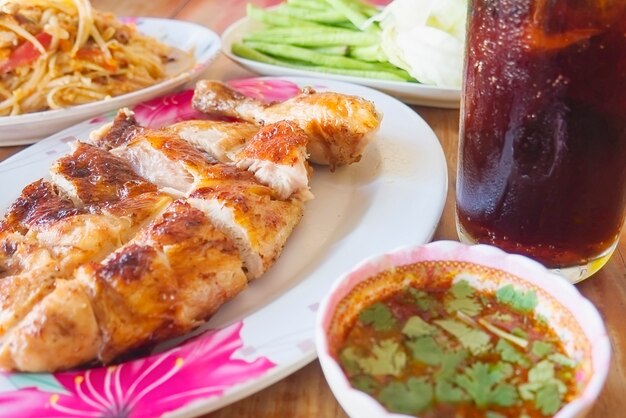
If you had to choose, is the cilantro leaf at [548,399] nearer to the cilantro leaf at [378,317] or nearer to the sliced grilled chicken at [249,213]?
the cilantro leaf at [378,317]

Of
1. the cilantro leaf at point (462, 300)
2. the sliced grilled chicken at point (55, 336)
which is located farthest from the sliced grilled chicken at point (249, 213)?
the cilantro leaf at point (462, 300)

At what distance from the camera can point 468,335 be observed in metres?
1.02

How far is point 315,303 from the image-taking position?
1296 millimetres

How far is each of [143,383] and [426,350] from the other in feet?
1.60

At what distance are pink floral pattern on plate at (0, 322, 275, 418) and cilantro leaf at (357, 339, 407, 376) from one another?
218mm

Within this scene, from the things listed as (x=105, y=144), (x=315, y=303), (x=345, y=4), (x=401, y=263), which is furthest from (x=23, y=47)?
(x=401, y=263)

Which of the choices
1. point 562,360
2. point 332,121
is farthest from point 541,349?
point 332,121

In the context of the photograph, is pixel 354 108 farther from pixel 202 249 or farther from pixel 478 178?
pixel 202 249

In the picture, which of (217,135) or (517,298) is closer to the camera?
(517,298)

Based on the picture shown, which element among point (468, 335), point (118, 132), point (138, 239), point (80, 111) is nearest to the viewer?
point (468, 335)

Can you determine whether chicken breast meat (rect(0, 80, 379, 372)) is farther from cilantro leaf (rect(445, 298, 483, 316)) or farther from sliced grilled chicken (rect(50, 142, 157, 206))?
cilantro leaf (rect(445, 298, 483, 316))

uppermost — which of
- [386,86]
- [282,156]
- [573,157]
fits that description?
[573,157]

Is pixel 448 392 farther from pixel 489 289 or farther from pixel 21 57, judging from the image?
pixel 21 57

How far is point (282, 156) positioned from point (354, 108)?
1.01ft
